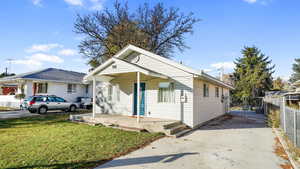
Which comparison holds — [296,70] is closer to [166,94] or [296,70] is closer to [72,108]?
[166,94]

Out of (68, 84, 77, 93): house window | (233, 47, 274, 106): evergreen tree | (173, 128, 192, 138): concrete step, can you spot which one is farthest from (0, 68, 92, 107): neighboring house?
(233, 47, 274, 106): evergreen tree

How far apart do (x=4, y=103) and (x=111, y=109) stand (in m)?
17.5

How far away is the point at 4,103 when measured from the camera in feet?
65.7

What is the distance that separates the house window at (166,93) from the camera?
31.1 ft

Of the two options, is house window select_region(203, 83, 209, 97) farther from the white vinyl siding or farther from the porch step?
the porch step

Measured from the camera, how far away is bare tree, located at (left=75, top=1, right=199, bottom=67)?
746 inches

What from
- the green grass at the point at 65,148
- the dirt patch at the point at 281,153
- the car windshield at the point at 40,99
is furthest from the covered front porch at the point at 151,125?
the car windshield at the point at 40,99

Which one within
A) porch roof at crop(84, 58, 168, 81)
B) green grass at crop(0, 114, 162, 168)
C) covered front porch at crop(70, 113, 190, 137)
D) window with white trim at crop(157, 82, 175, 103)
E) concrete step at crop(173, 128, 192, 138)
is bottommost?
concrete step at crop(173, 128, 192, 138)

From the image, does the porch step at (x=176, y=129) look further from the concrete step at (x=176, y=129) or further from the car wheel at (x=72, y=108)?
the car wheel at (x=72, y=108)

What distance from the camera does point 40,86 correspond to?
18.7 metres

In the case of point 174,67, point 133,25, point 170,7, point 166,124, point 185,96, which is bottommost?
point 166,124

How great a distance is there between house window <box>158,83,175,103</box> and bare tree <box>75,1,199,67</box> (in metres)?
11.2

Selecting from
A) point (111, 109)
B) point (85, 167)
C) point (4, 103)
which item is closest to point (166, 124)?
point (85, 167)

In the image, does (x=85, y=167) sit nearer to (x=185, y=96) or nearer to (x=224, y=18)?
(x=185, y=96)
